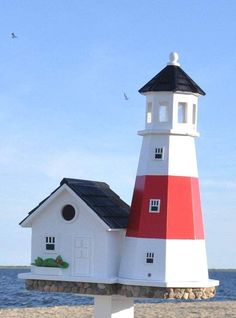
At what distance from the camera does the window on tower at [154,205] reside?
23.8 metres

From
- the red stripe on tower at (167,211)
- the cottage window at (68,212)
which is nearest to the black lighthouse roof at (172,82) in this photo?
the red stripe on tower at (167,211)

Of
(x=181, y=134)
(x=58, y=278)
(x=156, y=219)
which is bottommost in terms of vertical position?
(x=58, y=278)

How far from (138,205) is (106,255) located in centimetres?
156

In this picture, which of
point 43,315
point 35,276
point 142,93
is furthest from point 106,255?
point 43,315

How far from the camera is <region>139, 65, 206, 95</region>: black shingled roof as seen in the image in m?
24.2

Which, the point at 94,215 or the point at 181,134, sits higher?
the point at 181,134

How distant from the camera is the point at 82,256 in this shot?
24.1 m

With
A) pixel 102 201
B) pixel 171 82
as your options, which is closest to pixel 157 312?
pixel 102 201

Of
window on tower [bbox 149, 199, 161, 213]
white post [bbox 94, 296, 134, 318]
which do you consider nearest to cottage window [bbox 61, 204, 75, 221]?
window on tower [bbox 149, 199, 161, 213]

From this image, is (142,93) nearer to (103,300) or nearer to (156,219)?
(156,219)

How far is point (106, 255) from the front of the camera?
77.8 ft

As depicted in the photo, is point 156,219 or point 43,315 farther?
point 43,315

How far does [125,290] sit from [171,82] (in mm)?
5541

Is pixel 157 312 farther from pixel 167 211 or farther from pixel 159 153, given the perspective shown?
pixel 159 153
